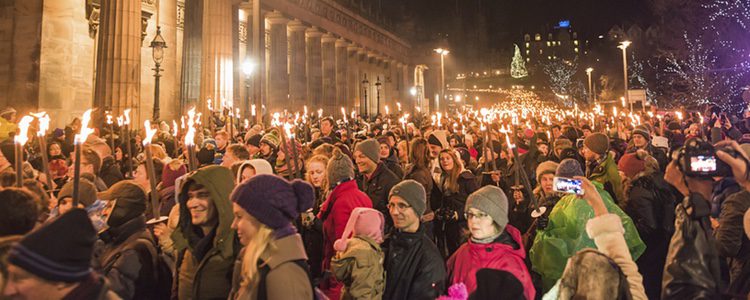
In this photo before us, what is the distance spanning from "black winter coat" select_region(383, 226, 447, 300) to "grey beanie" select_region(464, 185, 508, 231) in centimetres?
49

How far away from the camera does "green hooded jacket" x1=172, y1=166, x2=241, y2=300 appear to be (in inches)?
148

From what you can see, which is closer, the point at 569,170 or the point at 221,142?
the point at 569,170

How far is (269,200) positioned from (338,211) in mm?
2504

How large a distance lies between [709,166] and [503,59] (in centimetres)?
17379

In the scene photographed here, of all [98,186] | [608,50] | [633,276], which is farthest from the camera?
[608,50]

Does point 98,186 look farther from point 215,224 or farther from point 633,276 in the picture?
point 633,276

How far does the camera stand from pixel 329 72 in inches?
2004

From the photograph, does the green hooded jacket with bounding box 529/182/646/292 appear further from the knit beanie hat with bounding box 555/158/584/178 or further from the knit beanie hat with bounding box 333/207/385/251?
the knit beanie hat with bounding box 333/207/385/251

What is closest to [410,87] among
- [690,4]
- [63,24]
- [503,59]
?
[690,4]

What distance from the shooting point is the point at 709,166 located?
451 centimetres

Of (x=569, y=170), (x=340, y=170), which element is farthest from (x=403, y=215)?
(x=569, y=170)

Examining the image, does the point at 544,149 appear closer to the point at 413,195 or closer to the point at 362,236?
the point at 413,195

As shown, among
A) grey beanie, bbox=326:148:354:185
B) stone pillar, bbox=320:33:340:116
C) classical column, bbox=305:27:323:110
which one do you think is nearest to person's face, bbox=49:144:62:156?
grey beanie, bbox=326:148:354:185

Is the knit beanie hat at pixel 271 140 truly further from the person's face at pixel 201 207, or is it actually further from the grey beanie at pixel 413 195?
the person's face at pixel 201 207
